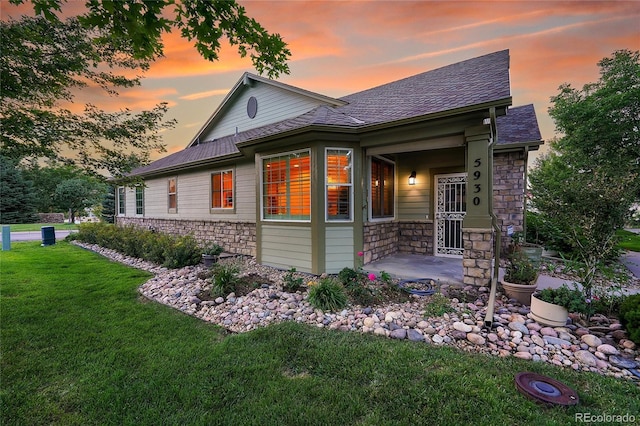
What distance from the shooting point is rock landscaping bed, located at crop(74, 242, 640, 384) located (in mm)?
2809

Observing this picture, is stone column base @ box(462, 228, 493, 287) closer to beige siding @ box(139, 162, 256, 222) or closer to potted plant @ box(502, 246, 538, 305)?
potted plant @ box(502, 246, 538, 305)

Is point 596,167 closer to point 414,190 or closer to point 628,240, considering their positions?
point 628,240

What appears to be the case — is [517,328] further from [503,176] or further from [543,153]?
[543,153]

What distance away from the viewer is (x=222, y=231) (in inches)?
356

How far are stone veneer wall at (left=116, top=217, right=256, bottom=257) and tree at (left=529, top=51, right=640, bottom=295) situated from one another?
679 cm

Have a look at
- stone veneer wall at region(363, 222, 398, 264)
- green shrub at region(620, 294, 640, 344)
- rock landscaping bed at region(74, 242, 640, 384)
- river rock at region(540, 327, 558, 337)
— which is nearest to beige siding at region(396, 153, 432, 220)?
stone veneer wall at region(363, 222, 398, 264)

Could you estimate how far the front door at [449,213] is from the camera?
702cm

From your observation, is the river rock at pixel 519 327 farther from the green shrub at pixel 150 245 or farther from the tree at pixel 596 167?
the green shrub at pixel 150 245

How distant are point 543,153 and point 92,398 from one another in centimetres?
3464

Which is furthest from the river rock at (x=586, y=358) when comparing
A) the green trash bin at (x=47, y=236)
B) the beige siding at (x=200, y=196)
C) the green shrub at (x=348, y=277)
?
the green trash bin at (x=47, y=236)

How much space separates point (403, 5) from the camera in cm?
644

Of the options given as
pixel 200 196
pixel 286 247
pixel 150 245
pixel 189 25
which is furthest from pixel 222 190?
pixel 189 25

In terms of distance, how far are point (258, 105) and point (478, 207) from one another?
818 cm

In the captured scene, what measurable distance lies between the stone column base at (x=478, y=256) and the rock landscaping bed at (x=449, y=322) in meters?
0.18
